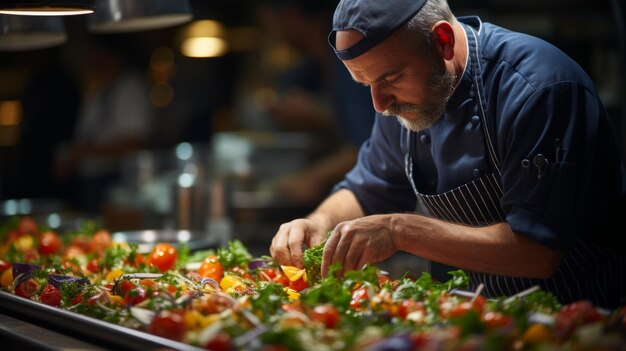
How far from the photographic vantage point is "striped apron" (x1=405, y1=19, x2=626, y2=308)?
10.0 ft

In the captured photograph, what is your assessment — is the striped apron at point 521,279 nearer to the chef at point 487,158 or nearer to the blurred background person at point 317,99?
the chef at point 487,158

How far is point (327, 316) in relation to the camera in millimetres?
2260

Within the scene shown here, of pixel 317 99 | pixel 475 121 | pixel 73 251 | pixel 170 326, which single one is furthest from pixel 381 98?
pixel 317 99

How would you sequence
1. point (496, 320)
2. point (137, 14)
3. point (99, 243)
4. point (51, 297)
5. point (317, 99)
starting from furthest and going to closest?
point (317, 99) < point (99, 243) < point (137, 14) < point (51, 297) < point (496, 320)

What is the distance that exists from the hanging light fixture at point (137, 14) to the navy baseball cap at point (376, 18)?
106cm

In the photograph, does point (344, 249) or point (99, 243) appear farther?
point (99, 243)

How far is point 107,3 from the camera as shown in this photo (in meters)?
3.90

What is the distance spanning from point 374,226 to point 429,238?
169 millimetres

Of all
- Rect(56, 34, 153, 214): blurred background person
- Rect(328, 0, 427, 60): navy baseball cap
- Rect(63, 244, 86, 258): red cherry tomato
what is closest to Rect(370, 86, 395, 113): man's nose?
Rect(328, 0, 427, 60): navy baseball cap

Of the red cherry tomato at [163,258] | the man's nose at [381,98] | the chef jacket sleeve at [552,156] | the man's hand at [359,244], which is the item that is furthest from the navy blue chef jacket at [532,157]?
the red cherry tomato at [163,258]

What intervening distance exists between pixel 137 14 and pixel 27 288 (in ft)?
4.04

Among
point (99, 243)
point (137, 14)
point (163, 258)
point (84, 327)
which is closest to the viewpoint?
point (84, 327)

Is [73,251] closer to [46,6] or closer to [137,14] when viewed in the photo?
[137,14]

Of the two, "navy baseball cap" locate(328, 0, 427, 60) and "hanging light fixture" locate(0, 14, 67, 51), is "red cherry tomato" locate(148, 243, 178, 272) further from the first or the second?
"hanging light fixture" locate(0, 14, 67, 51)
